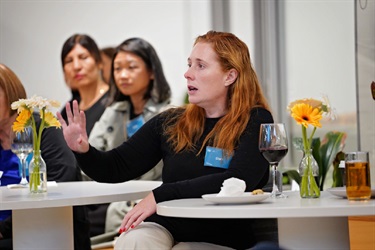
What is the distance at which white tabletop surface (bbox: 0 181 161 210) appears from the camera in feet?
10.6

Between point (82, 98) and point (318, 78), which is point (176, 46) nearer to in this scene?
point (82, 98)

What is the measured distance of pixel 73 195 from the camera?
3.40 meters

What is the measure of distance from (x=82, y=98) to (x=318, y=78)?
202 cm

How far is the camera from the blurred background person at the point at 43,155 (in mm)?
4375

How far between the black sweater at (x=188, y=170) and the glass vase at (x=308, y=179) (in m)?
0.19

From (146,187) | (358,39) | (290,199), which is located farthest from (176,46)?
(290,199)

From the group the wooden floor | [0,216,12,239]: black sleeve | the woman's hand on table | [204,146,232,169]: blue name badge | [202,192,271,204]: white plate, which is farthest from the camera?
the wooden floor

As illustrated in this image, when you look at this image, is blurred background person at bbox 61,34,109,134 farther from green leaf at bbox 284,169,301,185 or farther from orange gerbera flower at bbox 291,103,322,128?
orange gerbera flower at bbox 291,103,322,128

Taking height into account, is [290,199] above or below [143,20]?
below

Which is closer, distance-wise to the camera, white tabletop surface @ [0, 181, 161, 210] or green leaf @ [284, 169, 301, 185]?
white tabletop surface @ [0, 181, 161, 210]

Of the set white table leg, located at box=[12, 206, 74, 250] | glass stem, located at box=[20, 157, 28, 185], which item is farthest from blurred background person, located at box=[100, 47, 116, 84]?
white table leg, located at box=[12, 206, 74, 250]

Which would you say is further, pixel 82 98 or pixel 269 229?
pixel 82 98

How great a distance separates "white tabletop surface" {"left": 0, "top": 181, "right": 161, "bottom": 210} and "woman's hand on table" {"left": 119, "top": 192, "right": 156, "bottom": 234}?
Result: 31cm

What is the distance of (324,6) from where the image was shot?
21.8ft
